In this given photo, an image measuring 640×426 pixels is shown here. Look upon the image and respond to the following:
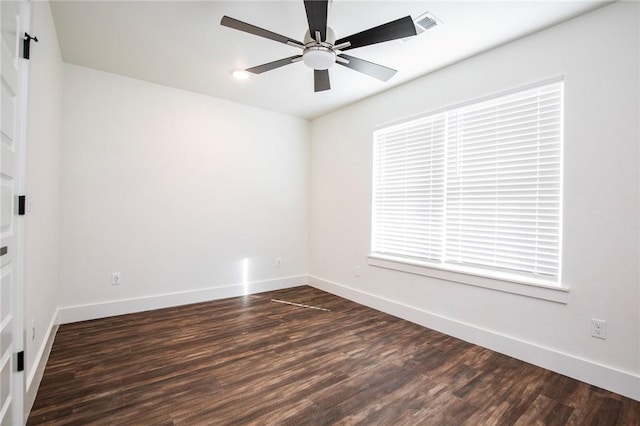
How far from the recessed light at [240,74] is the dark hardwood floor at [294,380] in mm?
2743

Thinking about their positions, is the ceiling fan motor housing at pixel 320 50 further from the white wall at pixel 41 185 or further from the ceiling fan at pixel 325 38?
the white wall at pixel 41 185

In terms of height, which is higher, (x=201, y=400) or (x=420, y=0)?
(x=420, y=0)

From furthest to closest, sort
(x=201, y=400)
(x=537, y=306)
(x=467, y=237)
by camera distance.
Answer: (x=467, y=237) → (x=537, y=306) → (x=201, y=400)

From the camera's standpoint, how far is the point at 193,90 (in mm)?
3869

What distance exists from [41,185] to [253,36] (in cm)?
202

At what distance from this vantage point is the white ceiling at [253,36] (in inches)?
88.8

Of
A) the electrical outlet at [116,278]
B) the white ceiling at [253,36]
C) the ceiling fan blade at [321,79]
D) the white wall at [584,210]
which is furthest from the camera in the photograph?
the electrical outlet at [116,278]

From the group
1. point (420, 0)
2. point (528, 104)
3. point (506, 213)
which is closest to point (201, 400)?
point (506, 213)

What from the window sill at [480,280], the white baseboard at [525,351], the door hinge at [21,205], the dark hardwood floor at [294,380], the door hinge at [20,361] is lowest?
the dark hardwood floor at [294,380]

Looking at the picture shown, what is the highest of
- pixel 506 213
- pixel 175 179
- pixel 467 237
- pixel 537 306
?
pixel 175 179

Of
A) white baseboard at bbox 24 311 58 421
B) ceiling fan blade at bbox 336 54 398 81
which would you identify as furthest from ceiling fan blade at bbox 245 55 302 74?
white baseboard at bbox 24 311 58 421

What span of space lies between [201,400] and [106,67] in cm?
343

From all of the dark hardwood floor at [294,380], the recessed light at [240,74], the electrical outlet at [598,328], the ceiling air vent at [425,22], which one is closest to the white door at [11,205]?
the dark hardwood floor at [294,380]

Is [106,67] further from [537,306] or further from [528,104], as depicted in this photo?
[537,306]
